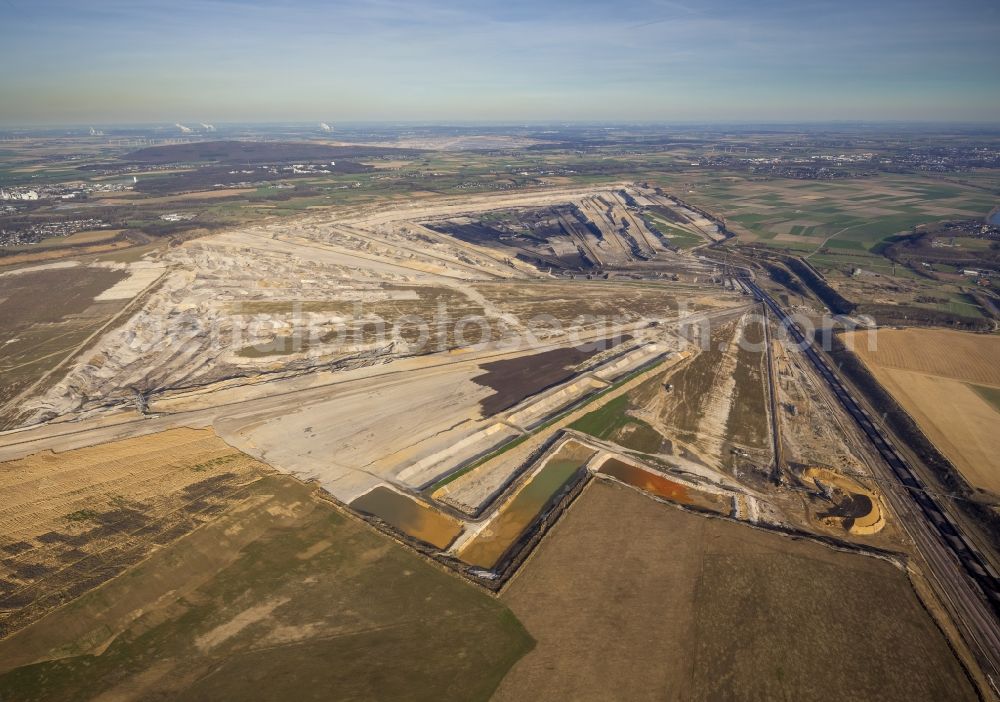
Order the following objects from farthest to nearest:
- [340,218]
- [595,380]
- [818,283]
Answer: [340,218], [818,283], [595,380]

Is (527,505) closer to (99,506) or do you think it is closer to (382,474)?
(382,474)

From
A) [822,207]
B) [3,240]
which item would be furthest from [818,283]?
[3,240]

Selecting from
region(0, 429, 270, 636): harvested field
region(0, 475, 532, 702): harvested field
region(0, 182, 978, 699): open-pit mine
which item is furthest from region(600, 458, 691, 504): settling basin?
region(0, 429, 270, 636): harvested field

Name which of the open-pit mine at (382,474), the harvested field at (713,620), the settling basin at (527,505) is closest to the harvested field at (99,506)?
the open-pit mine at (382,474)

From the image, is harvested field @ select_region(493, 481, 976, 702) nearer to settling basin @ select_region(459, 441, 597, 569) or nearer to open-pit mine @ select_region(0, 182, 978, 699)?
open-pit mine @ select_region(0, 182, 978, 699)

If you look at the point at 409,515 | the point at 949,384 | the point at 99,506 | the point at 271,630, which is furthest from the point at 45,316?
the point at 949,384

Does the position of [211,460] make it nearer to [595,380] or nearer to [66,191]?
[595,380]

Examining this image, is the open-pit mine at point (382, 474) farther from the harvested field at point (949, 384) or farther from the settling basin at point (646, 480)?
the harvested field at point (949, 384)
